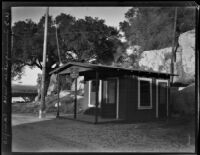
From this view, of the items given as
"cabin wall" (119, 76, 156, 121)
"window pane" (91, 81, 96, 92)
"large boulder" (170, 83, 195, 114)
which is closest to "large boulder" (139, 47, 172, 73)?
"large boulder" (170, 83, 195, 114)

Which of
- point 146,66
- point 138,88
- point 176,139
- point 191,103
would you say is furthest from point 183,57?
point 176,139

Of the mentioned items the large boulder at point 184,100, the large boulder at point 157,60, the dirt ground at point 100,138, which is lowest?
the dirt ground at point 100,138

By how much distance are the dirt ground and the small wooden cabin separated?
228 centimetres

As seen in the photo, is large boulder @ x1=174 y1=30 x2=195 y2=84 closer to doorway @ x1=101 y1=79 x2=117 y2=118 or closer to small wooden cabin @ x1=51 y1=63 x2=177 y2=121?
small wooden cabin @ x1=51 y1=63 x2=177 y2=121

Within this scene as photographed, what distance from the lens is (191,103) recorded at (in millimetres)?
16688

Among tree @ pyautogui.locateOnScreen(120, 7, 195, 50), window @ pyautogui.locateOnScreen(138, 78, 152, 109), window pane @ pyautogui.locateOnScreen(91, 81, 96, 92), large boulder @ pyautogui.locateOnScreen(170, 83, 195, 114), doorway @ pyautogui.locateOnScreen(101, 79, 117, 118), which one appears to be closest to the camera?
Result: window @ pyautogui.locateOnScreen(138, 78, 152, 109)

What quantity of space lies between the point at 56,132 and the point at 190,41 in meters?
18.2

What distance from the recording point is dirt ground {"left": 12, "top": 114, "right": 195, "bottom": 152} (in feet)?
24.0

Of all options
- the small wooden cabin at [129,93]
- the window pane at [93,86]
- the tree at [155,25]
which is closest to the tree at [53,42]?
the tree at [155,25]

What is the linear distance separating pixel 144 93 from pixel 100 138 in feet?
18.7

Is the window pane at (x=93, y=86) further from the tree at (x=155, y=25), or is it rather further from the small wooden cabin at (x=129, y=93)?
the tree at (x=155, y=25)

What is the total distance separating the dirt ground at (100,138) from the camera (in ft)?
24.0

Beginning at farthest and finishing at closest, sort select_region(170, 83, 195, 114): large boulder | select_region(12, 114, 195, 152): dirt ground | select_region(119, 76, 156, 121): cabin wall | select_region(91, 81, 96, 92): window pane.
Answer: select_region(170, 83, 195, 114): large boulder
select_region(91, 81, 96, 92): window pane
select_region(119, 76, 156, 121): cabin wall
select_region(12, 114, 195, 152): dirt ground

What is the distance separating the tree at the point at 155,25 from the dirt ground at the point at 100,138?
1603 centimetres
